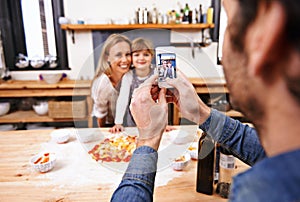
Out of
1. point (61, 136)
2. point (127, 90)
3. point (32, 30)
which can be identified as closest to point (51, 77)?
point (32, 30)

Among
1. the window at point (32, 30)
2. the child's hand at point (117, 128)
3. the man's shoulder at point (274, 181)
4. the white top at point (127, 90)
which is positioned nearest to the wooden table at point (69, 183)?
the child's hand at point (117, 128)

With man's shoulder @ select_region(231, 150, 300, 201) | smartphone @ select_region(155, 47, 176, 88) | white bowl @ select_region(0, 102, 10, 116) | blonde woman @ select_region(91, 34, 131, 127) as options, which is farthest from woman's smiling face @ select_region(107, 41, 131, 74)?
white bowl @ select_region(0, 102, 10, 116)

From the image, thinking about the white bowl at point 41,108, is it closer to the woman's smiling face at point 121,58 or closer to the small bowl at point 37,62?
the small bowl at point 37,62

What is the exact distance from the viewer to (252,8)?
12.9 inches

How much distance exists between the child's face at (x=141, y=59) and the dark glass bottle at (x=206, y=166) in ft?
0.98

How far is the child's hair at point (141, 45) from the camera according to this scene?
0.88 meters

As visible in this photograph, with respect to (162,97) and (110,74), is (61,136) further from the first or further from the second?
(162,97)

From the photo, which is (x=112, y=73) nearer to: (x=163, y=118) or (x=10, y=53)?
(x=163, y=118)

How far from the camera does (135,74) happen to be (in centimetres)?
86

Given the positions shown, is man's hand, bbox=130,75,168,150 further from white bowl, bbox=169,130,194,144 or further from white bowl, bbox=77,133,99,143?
white bowl, bbox=77,133,99,143

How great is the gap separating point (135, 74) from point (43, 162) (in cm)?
Result: 50

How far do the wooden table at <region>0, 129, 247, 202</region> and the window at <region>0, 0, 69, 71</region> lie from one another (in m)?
1.89

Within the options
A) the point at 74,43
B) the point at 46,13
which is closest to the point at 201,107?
the point at 74,43

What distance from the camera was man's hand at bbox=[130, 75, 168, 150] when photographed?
2.25 ft
